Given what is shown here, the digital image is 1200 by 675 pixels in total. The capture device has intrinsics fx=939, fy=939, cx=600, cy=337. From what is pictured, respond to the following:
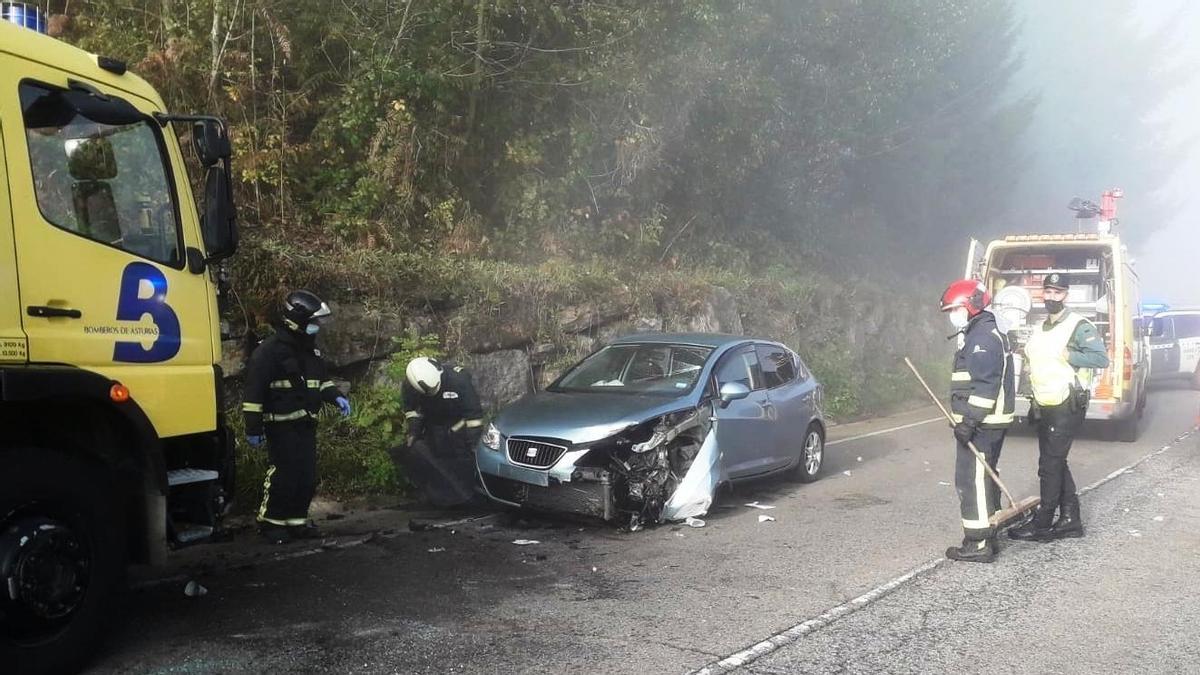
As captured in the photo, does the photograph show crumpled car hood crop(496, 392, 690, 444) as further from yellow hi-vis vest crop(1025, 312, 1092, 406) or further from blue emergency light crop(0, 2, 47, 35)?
blue emergency light crop(0, 2, 47, 35)

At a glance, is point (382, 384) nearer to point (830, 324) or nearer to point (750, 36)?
point (750, 36)

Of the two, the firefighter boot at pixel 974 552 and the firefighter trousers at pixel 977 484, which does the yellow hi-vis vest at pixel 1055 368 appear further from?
the firefighter boot at pixel 974 552

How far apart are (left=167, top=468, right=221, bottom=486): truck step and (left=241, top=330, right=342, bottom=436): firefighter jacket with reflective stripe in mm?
1660

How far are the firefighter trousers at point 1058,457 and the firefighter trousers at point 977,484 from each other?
2.18 ft

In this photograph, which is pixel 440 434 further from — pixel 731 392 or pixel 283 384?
pixel 731 392

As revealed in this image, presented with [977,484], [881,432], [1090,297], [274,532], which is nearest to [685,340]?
[977,484]

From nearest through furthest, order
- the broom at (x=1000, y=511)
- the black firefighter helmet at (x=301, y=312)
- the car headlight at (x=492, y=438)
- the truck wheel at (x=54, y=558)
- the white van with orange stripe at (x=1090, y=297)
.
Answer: the truck wheel at (x=54, y=558) < the broom at (x=1000, y=511) < the black firefighter helmet at (x=301, y=312) < the car headlight at (x=492, y=438) < the white van with orange stripe at (x=1090, y=297)

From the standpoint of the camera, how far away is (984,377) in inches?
256

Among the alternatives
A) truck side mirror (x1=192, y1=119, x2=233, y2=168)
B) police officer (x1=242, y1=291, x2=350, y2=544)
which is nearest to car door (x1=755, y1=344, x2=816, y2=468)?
police officer (x1=242, y1=291, x2=350, y2=544)

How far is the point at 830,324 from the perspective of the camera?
1952 centimetres

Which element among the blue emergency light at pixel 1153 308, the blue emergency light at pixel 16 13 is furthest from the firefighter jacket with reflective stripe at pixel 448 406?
the blue emergency light at pixel 1153 308

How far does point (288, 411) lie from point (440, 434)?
1.54 m

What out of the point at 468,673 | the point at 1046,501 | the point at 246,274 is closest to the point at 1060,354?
the point at 1046,501

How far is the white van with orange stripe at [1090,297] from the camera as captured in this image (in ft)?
40.4
